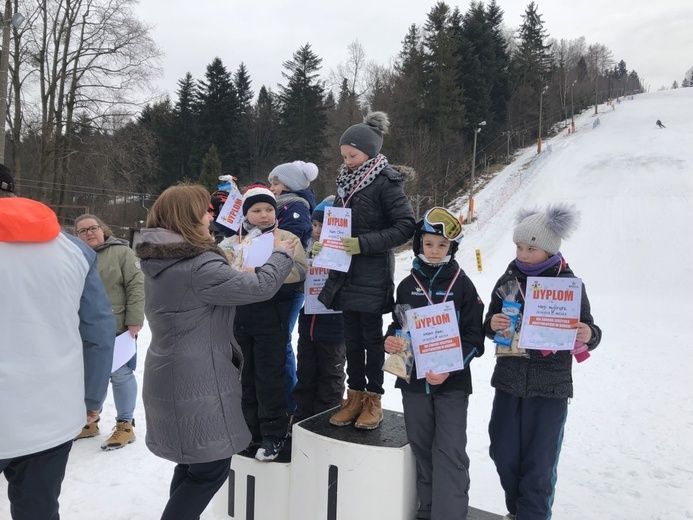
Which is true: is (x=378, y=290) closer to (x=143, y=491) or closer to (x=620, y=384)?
(x=143, y=491)

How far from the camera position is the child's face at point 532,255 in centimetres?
301

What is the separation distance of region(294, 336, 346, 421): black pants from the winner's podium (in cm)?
29

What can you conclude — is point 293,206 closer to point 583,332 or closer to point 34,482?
point 583,332

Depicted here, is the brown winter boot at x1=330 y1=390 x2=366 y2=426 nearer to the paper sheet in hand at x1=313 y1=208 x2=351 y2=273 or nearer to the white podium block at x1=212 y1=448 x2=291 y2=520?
the white podium block at x1=212 y1=448 x2=291 y2=520

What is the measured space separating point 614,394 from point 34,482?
5988mm

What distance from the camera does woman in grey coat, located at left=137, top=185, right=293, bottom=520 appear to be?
8.03 ft

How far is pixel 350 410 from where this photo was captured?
3.39 metres

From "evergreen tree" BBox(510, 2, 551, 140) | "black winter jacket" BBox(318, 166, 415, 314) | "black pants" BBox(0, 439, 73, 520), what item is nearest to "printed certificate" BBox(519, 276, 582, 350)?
"black winter jacket" BBox(318, 166, 415, 314)

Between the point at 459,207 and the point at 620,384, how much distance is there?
994 inches

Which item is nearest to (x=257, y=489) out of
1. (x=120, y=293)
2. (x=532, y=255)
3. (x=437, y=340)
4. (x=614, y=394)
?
(x=437, y=340)

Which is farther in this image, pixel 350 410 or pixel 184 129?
pixel 184 129

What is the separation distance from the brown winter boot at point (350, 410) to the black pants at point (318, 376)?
1.06 feet

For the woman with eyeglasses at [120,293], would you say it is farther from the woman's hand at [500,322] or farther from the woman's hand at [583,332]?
the woman's hand at [583,332]

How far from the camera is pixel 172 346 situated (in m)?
2.47
